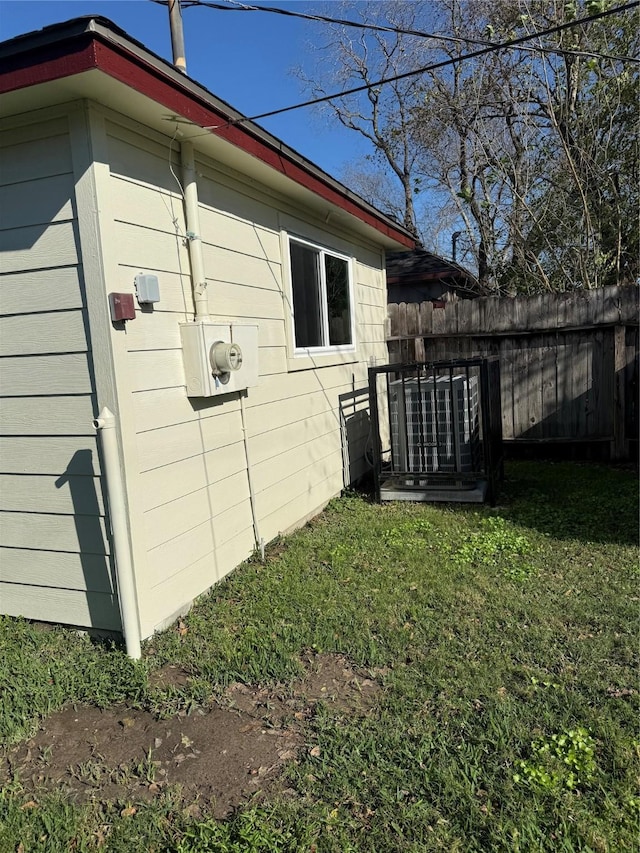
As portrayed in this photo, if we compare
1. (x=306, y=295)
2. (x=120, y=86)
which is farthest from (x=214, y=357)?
(x=306, y=295)

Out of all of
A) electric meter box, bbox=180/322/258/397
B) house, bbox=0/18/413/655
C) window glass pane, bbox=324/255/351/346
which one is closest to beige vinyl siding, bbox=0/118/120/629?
house, bbox=0/18/413/655

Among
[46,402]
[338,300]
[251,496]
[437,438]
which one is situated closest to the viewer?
[46,402]

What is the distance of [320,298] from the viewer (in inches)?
218

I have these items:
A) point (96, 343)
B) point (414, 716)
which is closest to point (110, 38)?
point (96, 343)

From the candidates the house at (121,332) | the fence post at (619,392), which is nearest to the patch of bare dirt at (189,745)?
the house at (121,332)

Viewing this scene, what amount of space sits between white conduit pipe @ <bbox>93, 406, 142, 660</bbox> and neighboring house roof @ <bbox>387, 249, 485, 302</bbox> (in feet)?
28.2

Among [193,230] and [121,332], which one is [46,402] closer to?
[121,332]

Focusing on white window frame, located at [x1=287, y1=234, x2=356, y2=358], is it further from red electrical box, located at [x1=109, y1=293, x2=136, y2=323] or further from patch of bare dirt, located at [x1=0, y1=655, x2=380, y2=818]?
patch of bare dirt, located at [x1=0, y1=655, x2=380, y2=818]

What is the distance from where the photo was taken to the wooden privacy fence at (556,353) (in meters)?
6.45

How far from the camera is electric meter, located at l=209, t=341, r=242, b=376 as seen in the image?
11.5 feet

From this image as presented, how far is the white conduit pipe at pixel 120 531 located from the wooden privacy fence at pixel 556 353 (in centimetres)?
505

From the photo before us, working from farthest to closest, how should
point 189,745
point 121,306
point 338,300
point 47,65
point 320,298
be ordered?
1. point 338,300
2. point 320,298
3. point 121,306
4. point 47,65
5. point 189,745

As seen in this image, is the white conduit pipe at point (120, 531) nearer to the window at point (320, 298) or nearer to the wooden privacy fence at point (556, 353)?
the window at point (320, 298)

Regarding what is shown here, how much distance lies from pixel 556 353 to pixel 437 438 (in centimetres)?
235
